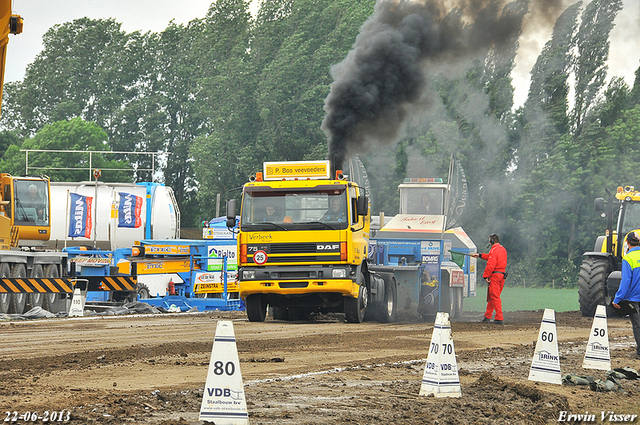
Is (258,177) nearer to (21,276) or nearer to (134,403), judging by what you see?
(21,276)

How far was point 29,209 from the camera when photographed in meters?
24.8

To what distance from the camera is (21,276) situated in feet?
73.4

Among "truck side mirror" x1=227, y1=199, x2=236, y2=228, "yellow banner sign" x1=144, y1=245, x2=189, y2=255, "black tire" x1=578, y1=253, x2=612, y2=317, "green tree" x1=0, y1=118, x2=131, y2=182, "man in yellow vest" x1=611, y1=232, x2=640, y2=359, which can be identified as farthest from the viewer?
"green tree" x1=0, y1=118, x2=131, y2=182

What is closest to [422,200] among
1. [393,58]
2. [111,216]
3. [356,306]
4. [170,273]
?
[393,58]

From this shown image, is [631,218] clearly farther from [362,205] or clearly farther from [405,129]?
[405,129]

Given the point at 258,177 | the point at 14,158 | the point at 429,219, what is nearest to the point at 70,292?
the point at 258,177

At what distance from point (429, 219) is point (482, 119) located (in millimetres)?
29274

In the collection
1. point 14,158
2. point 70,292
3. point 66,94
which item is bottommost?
point 70,292

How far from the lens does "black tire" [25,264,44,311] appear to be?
73.7 feet

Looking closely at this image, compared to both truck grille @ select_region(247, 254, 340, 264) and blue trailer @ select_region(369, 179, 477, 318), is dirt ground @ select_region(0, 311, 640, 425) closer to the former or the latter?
truck grille @ select_region(247, 254, 340, 264)

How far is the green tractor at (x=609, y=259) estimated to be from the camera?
22.0m

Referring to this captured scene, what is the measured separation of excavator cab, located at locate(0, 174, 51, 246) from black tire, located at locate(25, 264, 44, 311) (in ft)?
4.40

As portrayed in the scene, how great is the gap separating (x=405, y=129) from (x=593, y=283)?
21.5 m

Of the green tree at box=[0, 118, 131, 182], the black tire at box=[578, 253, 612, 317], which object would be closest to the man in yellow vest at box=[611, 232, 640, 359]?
the black tire at box=[578, 253, 612, 317]
